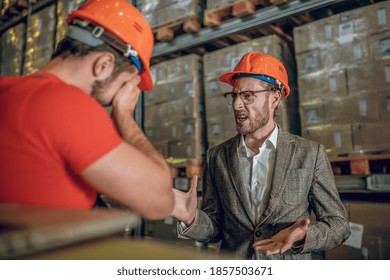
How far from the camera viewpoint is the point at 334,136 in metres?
2.74

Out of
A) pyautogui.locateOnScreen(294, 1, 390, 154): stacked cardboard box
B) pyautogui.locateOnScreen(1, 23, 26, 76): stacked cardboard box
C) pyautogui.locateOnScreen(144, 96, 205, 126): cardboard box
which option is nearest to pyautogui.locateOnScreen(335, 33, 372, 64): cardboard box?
pyautogui.locateOnScreen(294, 1, 390, 154): stacked cardboard box

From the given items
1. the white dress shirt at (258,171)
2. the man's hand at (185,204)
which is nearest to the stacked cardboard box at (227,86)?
the white dress shirt at (258,171)

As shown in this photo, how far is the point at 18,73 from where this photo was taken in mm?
5277

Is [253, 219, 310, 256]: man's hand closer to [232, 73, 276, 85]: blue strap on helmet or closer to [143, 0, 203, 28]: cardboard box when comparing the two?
[232, 73, 276, 85]: blue strap on helmet

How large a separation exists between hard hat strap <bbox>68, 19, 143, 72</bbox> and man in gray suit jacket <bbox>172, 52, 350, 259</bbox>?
3.16ft

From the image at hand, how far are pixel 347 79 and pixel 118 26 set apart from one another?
79.8 inches

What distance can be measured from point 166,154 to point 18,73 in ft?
10.6

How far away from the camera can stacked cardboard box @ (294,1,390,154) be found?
254cm

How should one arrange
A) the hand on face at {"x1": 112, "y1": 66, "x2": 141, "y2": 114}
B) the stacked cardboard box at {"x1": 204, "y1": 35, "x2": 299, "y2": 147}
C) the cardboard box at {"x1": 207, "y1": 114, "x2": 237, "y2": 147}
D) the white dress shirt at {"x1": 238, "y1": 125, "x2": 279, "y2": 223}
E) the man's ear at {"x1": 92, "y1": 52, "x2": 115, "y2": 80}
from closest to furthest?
the man's ear at {"x1": 92, "y1": 52, "x2": 115, "y2": 80} < the hand on face at {"x1": 112, "y1": 66, "x2": 141, "y2": 114} < the white dress shirt at {"x1": 238, "y1": 125, "x2": 279, "y2": 223} < the stacked cardboard box at {"x1": 204, "y1": 35, "x2": 299, "y2": 147} < the cardboard box at {"x1": 207, "y1": 114, "x2": 237, "y2": 147}

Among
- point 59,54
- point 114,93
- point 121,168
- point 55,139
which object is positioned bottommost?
point 121,168

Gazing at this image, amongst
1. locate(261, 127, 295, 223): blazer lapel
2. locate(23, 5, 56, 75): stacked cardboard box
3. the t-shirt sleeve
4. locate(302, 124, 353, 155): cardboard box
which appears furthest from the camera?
locate(23, 5, 56, 75): stacked cardboard box

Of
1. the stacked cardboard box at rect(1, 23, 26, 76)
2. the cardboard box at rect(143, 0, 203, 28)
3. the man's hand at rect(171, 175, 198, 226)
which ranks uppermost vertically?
the stacked cardboard box at rect(1, 23, 26, 76)
